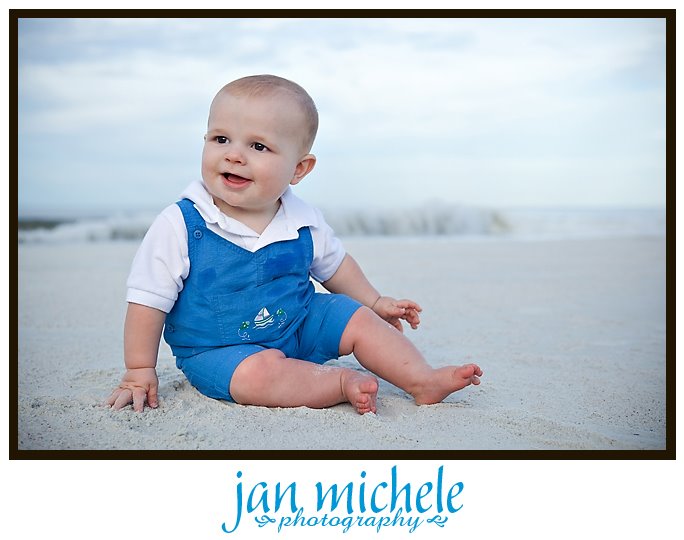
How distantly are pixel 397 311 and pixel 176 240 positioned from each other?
2.60 feet

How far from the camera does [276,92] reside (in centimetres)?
239

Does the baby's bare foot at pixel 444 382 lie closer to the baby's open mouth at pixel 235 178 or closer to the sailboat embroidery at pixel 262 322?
the sailboat embroidery at pixel 262 322

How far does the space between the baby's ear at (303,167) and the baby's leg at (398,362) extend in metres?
0.47

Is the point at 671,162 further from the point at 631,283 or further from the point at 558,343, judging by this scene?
the point at 631,283

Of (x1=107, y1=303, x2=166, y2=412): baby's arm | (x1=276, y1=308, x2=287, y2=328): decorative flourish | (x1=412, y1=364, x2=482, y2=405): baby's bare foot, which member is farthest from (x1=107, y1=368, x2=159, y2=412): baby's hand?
(x1=412, y1=364, x2=482, y2=405): baby's bare foot

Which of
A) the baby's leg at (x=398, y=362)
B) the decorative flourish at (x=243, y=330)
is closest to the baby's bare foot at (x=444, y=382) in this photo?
the baby's leg at (x=398, y=362)

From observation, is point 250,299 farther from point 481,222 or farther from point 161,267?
point 481,222

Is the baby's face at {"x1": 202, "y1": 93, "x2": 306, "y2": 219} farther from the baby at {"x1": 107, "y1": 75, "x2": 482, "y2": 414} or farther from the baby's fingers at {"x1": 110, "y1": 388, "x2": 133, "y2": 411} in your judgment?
the baby's fingers at {"x1": 110, "y1": 388, "x2": 133, "y2": 411}

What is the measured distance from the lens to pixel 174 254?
7.77 feet

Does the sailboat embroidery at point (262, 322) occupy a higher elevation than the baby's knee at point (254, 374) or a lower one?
higher

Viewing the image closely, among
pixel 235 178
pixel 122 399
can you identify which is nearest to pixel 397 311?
pixel 235 178

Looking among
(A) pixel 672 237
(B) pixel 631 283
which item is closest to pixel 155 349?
(A) pixel 672 237

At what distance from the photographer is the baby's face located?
237cm

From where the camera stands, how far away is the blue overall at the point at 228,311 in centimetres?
239
